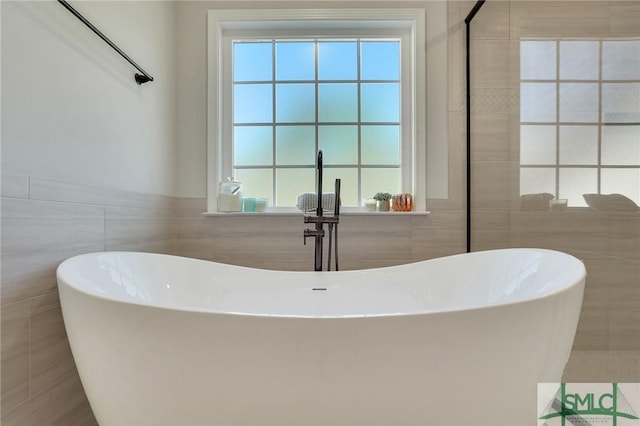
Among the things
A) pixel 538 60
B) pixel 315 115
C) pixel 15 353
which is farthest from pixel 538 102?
pixel 15 353

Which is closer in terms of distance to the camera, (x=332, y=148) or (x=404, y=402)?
(x=404, y=402)

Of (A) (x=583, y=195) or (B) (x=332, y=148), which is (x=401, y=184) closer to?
(B) (x=332, y=148)

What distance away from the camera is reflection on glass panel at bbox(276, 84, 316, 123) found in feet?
6.94

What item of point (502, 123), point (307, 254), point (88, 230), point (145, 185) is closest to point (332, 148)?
point (307, 254)

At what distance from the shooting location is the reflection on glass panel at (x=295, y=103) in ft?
6.94

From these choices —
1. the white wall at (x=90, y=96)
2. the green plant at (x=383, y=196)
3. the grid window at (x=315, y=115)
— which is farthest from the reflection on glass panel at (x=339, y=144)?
the white wall at (x=90, y=96)

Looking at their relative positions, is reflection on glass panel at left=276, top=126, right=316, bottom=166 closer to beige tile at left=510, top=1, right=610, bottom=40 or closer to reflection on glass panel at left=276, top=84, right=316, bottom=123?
reflection on glass panel at left=276, top=84, right=316, bottom=123

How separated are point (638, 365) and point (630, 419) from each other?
0.17m

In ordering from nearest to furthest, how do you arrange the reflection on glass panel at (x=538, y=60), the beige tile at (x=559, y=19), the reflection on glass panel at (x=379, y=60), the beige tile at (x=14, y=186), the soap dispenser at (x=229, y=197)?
the beige tile at (x=14, y=186), the beige tile at (x=559, y=19), the reflection on glass panel at (x=538, y=60), the soap dispenser at (x=229, y=197), the reflection on glass panel at (x=379, y=60)

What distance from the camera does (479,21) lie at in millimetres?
1816

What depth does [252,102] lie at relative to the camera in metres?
2.14

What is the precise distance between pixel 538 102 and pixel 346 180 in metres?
1.05

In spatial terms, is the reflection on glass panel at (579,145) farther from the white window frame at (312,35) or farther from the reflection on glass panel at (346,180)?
the reflection on glass panel at (346,180)

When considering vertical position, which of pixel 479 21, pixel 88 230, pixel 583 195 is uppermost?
pixel 479 21
